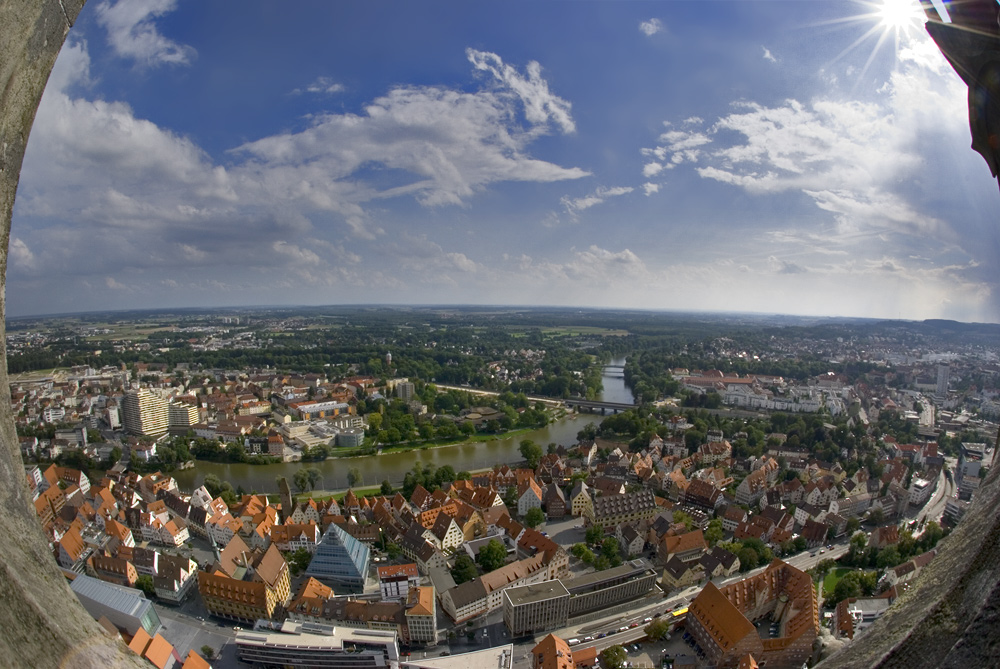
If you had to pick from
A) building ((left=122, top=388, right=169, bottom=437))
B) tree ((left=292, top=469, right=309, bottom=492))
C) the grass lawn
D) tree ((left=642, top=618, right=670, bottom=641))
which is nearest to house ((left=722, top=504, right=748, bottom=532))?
the grass lawn

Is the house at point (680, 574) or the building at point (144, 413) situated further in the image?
the building at point (144, 413)

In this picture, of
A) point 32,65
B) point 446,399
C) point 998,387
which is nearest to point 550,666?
point 32,65

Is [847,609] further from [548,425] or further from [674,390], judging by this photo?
[674,390]

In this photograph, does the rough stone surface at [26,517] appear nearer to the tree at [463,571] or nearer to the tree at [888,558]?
the tree at [463,571]

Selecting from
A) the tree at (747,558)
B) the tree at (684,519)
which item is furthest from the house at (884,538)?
the tree at (684,519)

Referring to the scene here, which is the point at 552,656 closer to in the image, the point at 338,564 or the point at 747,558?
the point at 338,564
